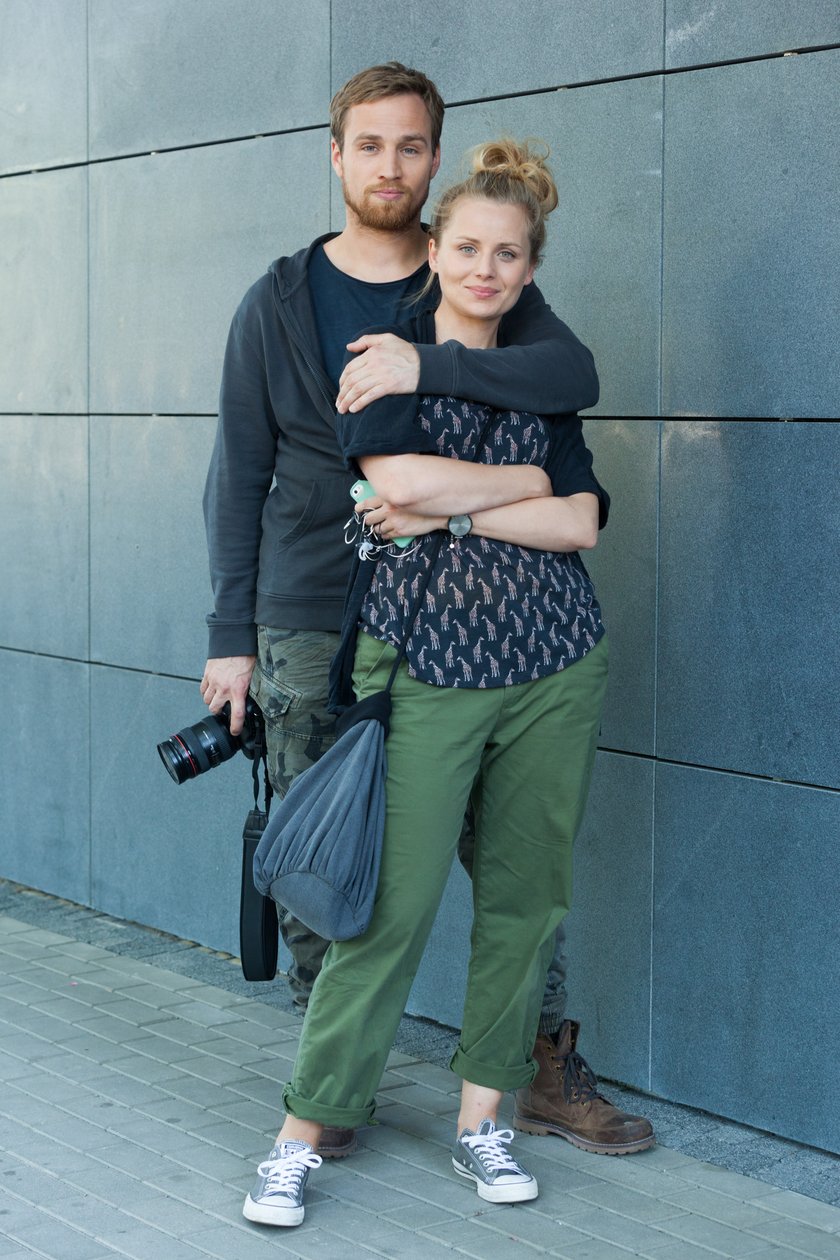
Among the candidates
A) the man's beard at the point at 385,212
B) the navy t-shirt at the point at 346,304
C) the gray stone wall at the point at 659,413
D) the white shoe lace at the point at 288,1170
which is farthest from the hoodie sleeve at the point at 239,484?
the white shoe lace at the point at 288,1170

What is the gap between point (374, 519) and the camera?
364 cm

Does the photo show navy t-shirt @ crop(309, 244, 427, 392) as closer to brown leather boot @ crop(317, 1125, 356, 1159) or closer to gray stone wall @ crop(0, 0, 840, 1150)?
gray stone wall @ crop(0, 0, 840, 1150)

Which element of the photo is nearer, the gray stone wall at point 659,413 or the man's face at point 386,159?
the man's face at point 386,159

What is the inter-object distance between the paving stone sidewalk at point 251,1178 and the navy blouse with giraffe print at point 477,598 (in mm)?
1153

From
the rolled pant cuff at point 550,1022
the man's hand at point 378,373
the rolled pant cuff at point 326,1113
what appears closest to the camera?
the man's hand at point 378,373

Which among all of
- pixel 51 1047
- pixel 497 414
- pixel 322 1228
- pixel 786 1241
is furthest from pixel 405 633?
pixel 51 1047

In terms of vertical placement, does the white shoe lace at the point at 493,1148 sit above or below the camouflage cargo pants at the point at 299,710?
below

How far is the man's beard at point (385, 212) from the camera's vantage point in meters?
3.89

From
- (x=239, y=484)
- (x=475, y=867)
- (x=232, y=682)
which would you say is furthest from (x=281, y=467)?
(x=475, y=867)

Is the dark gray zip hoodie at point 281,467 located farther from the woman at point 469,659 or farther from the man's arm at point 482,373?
the woman at point 469,659

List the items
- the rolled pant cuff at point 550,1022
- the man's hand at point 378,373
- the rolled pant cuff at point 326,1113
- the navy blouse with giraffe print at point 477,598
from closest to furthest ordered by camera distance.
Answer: the man's hand at point 378,373, the navy blouse with giraffe print at point 477,598, the rolled pant cuff at point 326,1113, the rolled pant cuff at point 550,1022

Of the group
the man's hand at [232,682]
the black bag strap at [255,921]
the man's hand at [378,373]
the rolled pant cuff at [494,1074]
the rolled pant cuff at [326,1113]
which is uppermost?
the man's hand at [378,373]

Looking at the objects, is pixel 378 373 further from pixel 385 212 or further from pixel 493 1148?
pixel 493 1148

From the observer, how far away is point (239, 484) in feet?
13.4
